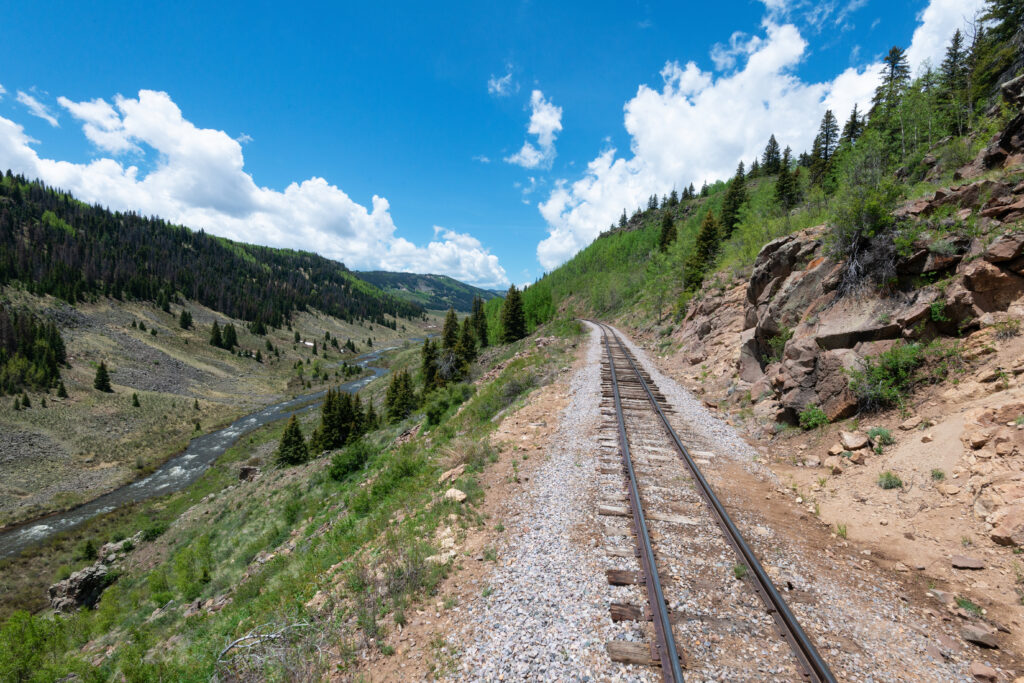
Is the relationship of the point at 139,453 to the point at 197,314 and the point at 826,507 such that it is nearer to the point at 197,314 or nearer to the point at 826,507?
the point at 826,507

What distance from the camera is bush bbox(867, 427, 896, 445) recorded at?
796 centimetres

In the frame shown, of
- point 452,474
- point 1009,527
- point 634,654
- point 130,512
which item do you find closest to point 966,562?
point 1009,527

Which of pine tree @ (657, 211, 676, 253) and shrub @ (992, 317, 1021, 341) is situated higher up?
pine tree @ (657, 211, 676, 253)

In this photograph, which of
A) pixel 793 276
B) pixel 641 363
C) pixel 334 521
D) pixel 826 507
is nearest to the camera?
pixel 826 507

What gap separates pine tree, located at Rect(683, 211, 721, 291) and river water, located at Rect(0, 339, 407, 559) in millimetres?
53476

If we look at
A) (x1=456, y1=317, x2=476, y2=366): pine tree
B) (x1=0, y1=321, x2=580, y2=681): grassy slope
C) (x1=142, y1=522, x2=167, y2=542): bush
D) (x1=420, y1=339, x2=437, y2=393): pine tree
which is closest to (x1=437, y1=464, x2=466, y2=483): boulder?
(x1=0, y1=321, x2=580, y2=681): grassy slope

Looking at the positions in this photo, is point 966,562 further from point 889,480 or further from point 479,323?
point 479,323

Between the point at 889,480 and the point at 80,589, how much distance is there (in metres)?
35.2

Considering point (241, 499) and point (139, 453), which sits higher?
point (241, 499)

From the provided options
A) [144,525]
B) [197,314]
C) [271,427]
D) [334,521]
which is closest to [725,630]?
[334,521]

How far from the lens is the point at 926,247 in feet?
31.4

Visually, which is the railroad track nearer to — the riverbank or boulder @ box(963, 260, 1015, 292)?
boulder @ box(963, 260, 1015, 292)

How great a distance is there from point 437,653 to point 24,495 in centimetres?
5166

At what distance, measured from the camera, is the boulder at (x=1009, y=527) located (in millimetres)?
5188
